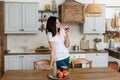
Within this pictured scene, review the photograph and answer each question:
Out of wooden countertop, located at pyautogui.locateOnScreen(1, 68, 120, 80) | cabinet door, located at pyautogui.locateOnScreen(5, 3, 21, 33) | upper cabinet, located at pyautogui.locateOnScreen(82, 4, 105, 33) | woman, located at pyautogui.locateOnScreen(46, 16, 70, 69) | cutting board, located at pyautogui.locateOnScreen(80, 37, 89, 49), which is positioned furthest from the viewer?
cutting board, located at pyautogui.locateOnScreen(80, 37, 89, 49)

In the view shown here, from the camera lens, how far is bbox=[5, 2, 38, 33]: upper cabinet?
5004mm

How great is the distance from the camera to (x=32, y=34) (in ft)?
17.9

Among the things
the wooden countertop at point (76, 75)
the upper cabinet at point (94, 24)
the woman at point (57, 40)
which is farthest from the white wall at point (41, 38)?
the wooden countertop at point (76, 75)

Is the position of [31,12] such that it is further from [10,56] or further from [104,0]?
[104,0]

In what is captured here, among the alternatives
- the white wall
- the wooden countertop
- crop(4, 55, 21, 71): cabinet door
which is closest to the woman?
the wooden countertop

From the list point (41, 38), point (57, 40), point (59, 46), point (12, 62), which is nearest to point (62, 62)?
point (59, 46)

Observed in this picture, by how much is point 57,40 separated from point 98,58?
6.42 ft

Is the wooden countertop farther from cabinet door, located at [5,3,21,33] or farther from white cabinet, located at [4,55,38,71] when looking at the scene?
cabinet door, located at [5,3,21,33]

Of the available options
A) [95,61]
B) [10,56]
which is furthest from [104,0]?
[10,56]

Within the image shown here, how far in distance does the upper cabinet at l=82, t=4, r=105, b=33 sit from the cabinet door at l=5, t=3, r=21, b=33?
1609 millimetres

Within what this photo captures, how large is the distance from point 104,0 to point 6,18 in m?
2.55

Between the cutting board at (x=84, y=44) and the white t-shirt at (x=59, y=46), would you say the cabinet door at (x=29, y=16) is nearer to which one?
the cutting board at (x=84, y=44)

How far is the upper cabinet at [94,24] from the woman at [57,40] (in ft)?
5.78

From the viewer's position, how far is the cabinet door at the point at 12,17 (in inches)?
197
